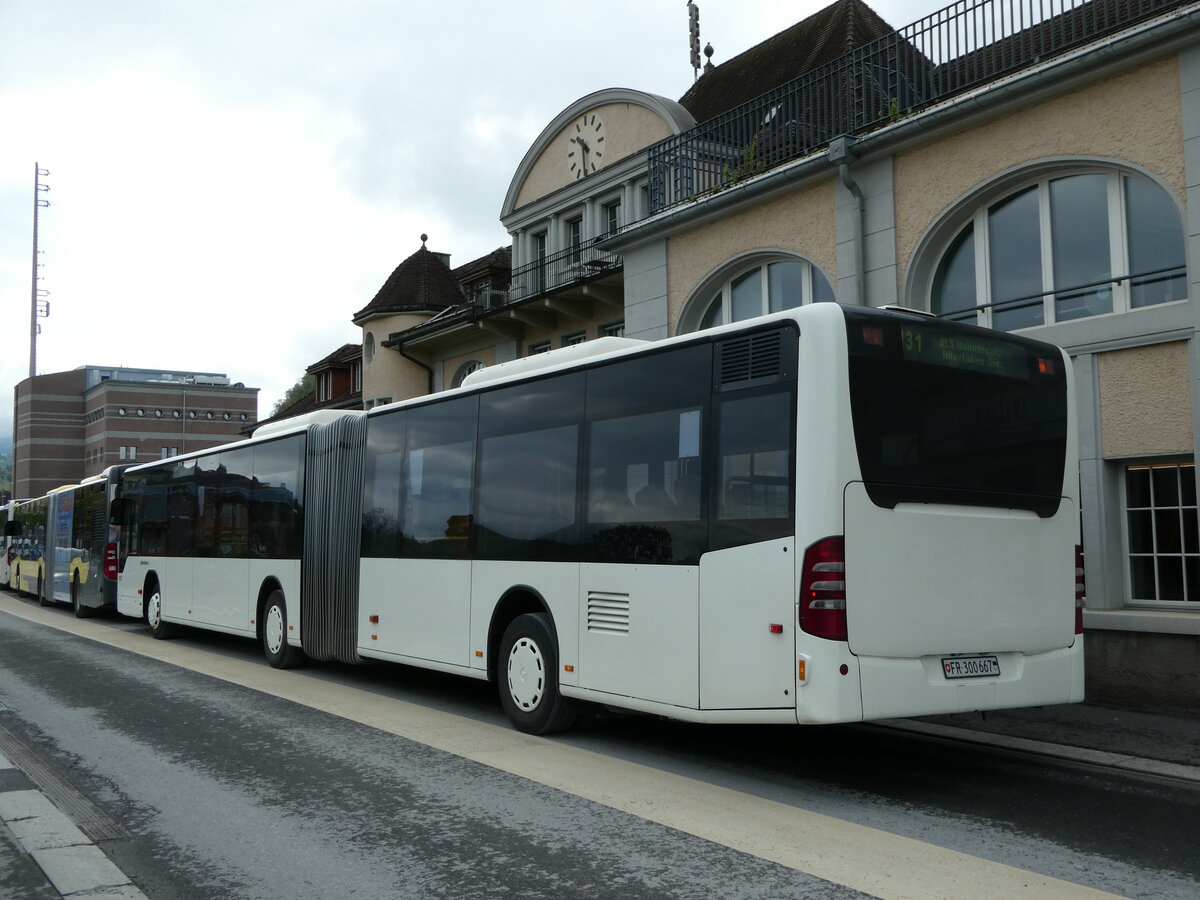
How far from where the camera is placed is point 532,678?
30.2 feet

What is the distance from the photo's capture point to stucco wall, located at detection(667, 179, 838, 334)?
577 inches

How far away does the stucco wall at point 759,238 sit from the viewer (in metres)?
14.7

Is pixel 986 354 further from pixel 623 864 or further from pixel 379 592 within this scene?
pixel 379 592

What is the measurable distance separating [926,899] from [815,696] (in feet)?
6.10

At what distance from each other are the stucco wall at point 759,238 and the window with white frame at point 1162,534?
4688 millimetres

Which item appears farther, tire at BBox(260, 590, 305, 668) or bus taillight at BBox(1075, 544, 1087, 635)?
tire at BBox(260, 590, 305, 668)

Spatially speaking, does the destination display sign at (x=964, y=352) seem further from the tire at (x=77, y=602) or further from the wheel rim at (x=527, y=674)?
the tire at (x=77, y=602)

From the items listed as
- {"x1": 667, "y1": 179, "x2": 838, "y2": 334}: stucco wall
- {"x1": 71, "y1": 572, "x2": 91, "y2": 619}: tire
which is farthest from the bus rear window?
{"x1": 71, "y1": 572, "x2": 91, "y2": 619}: tire

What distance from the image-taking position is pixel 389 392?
101 feet

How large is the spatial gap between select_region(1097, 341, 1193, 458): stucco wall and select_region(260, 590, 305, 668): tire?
9.30 m

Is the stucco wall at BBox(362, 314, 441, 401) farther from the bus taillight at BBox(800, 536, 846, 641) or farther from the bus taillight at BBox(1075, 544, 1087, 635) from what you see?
the bus taillight at BBox(800, 536, 846, 641)

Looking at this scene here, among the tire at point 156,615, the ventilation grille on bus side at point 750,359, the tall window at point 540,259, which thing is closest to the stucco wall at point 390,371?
the tall window at point 540,259

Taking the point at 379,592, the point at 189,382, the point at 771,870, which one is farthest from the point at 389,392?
the point at 189,382

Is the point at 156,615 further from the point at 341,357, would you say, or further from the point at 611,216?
the point at 341,357
